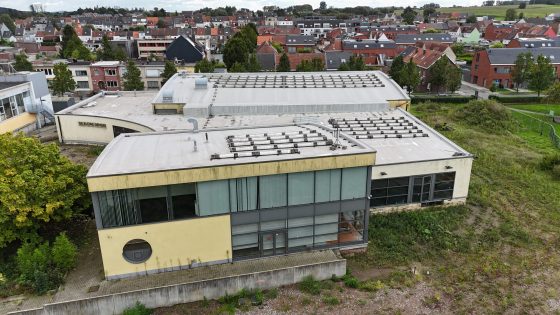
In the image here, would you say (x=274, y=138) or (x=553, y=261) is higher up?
(x=274, y=138)

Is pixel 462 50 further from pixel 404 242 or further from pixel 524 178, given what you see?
Result: pixel 404 242

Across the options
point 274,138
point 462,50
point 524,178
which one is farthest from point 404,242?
point 462,50

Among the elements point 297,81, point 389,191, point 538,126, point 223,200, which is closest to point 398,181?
point 389,191

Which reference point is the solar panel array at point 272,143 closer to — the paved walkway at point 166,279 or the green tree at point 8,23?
the paved walkway at point 166,279

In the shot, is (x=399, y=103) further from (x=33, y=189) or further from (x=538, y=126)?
(x=33, y=189)

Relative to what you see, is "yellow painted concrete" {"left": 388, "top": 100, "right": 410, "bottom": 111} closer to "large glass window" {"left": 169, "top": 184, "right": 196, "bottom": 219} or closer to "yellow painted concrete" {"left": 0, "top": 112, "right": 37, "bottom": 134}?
"large glass window" {"left": 169, "top": 184, "right": 196, "bottom": 219}

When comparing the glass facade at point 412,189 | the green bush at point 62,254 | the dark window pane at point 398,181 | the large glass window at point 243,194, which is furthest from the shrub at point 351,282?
the green bush at point 62,254

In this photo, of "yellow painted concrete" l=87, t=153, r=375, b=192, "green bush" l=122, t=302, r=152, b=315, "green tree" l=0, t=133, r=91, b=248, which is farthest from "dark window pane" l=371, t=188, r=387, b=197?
"green tree" l=0, t=133, r=91, b=248
